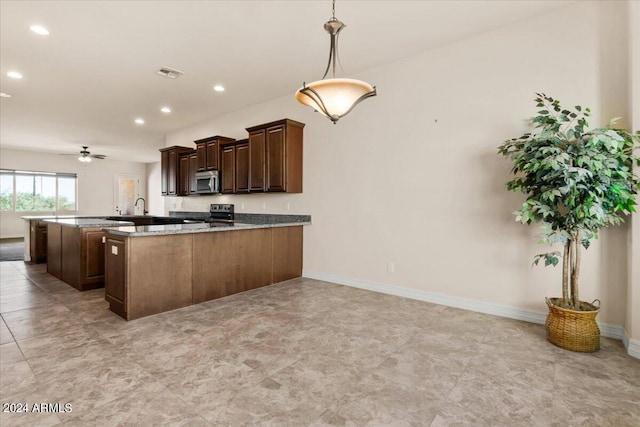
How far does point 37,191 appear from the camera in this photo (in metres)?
10.3

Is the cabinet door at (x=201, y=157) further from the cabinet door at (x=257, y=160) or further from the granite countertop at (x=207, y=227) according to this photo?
the cabinet door at (x=257, y=160)

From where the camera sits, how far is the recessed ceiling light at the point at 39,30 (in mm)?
3189

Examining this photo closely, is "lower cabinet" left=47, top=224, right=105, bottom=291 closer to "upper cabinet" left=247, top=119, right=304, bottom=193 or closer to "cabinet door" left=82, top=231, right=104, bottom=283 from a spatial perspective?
"cabinet door" left=82, top=231, right=104, bottom=283

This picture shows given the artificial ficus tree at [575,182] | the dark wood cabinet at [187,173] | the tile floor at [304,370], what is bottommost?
the tile floor at [304,370]

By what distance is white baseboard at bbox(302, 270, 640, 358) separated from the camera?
2719mm

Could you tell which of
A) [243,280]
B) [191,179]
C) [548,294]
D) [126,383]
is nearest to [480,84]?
[548,294]

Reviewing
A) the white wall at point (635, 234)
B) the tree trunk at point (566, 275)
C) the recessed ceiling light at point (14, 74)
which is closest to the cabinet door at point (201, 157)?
the recessed ceiling light at point (14, 74)

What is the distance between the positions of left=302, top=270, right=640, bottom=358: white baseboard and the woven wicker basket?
10.6 inches

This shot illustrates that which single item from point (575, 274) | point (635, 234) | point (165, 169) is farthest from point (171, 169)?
point (635, 234)

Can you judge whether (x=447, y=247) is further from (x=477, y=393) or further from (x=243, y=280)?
(x=243, y=280)

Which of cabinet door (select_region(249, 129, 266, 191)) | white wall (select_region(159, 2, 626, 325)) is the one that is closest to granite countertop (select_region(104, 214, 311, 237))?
white wall (select_region(159, 2, 626, 325))

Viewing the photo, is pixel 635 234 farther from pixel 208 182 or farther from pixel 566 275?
pixel 208 182

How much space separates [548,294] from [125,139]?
999cm

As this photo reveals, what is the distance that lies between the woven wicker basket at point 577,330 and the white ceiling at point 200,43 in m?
2.82
